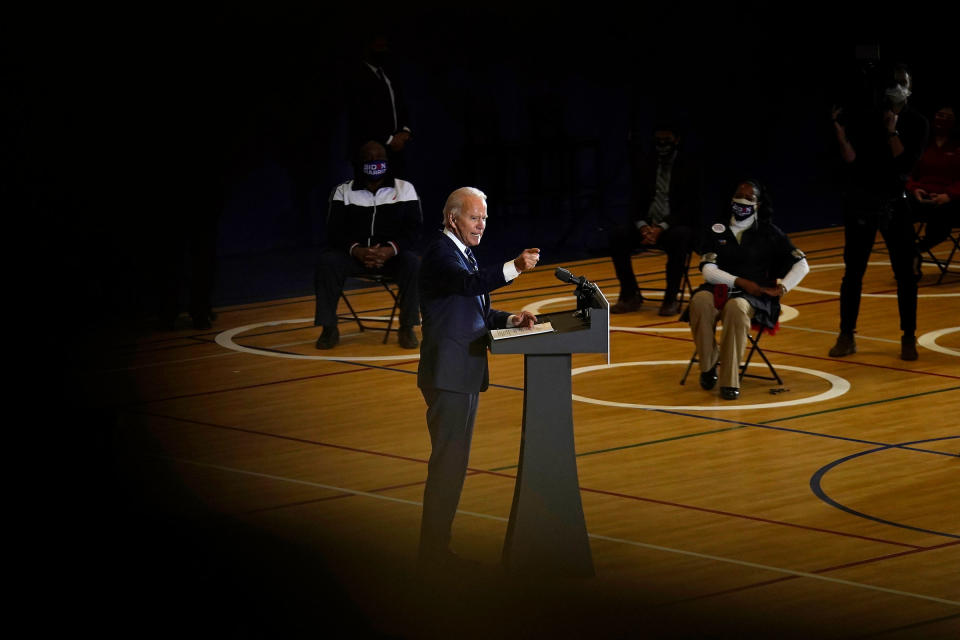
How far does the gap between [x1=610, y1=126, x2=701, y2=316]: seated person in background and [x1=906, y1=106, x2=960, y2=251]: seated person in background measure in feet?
7.73

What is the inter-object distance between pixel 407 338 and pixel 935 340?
344cm

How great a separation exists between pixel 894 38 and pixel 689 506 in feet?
36.3

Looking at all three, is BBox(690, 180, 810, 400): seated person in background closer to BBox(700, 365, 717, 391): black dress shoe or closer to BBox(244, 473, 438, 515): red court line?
BBox(700, 365, 717, 391): black dress shoe

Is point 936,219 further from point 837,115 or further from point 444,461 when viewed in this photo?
point 444,461

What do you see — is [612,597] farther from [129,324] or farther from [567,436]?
[129,324]

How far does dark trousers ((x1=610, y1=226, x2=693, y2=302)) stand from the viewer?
10612 mm

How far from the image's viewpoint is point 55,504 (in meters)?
5.73

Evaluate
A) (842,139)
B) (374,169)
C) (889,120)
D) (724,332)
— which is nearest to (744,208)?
(724,332)

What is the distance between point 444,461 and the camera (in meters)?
5.48

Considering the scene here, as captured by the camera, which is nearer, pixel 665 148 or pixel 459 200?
pixel 459 200

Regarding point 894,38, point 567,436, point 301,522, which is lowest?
point 301,522

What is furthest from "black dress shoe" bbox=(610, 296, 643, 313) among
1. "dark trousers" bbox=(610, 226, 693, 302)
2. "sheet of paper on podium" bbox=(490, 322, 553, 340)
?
"sheet of paper on podium" bbox=(490, 322, 553, 340)

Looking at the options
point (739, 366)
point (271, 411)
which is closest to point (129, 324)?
point (271, 411)

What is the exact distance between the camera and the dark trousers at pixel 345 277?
990cm
